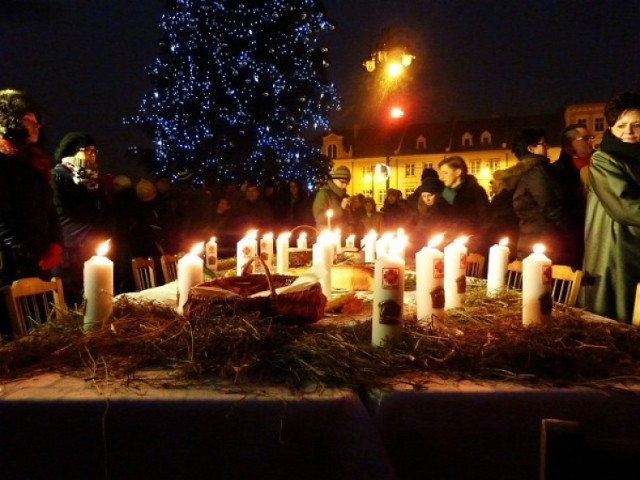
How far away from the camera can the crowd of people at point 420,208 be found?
3.12m

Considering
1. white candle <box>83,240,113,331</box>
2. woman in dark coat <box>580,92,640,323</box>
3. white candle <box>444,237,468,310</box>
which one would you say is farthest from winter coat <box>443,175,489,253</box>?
white candle <box>83,240,113,331</box>

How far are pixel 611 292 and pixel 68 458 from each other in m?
2.98

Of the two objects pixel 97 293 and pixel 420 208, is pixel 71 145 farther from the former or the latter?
pixel 420 208

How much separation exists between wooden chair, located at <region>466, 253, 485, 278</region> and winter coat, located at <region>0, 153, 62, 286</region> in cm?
341

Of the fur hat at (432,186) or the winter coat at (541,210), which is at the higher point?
the fur hat at (432,186)

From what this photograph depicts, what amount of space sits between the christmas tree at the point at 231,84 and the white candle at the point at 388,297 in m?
13.3

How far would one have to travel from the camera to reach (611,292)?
310cm

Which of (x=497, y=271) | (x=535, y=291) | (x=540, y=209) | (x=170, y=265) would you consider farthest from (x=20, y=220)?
(x=540, y=209)

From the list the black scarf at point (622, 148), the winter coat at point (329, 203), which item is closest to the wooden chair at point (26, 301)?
the black scarf at point (622, 148)

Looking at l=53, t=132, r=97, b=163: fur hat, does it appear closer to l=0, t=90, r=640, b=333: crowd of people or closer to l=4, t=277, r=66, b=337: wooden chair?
l=0, t=90, r=640, b=333: crowd of people

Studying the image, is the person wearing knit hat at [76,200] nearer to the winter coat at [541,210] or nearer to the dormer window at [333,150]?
the winter coat at [541,210]

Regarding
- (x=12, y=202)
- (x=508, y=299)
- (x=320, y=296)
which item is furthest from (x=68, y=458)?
(x=12, y=202)

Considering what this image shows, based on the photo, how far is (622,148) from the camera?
10.4 ft

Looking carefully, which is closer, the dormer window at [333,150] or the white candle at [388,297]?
the white candle at [388,297]
